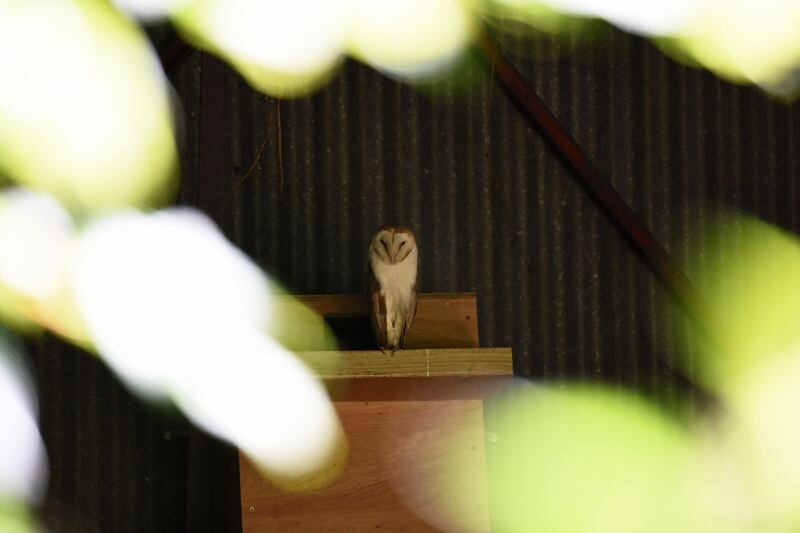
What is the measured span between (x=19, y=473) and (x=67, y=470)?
138mm

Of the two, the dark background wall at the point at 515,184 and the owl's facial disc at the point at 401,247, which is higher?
the dark background wall at the point at 515,184

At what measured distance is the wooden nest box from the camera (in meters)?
2.20

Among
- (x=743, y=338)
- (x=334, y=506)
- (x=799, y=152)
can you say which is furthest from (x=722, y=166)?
(x=334, y=506)

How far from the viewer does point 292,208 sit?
2.83 m

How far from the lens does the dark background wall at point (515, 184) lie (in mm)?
2824

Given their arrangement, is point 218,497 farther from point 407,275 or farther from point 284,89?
point 284,89

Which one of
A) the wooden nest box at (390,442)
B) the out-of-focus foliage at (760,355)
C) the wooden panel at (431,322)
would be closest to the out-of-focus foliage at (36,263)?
the wooden panel at (431,322)

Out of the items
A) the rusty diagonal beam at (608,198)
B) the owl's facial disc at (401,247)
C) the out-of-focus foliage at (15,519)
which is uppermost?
the rusty diagonal beam at (608,198)

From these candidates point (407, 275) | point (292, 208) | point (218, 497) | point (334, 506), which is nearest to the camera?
point (334, 506)

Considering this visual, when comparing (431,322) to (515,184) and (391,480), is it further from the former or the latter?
(515,184)

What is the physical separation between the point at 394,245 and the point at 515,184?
0.71 metres

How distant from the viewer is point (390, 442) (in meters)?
2.25

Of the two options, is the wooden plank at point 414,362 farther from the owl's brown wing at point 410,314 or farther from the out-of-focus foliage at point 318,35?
the out-of-focus foliage at point 318,35

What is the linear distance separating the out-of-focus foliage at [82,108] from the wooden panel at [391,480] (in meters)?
1.06
